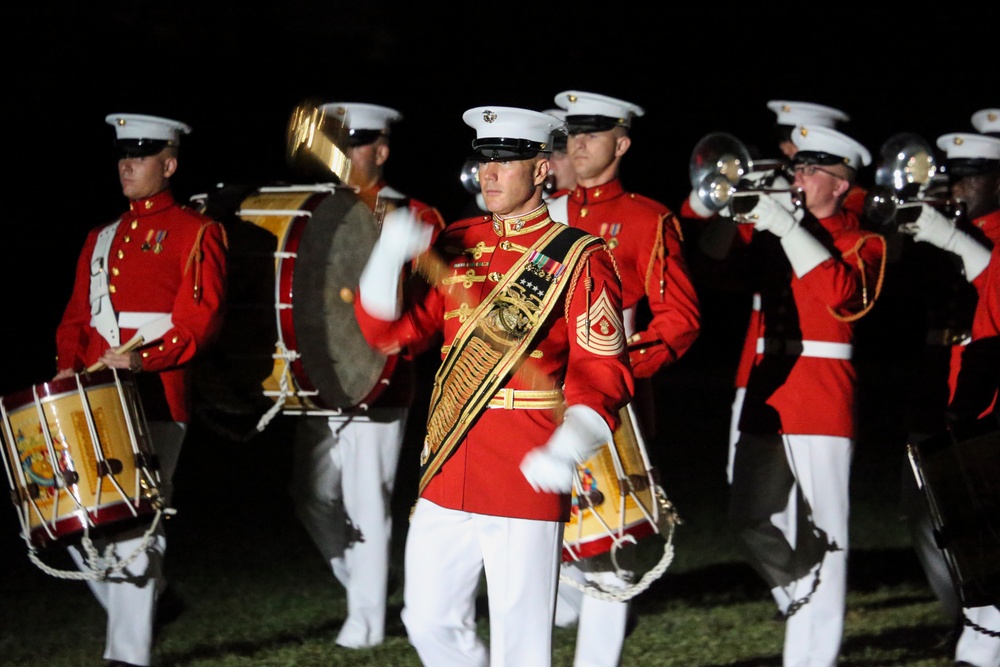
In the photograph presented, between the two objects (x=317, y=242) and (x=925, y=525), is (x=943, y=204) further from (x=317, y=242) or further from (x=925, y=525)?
(x=317, y=242)

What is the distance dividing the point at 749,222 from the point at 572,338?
166cm

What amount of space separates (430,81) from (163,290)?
1073 cm

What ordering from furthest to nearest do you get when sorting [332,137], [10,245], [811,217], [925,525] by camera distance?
[10,245] → [925,525] → [811,217] → [332,137]

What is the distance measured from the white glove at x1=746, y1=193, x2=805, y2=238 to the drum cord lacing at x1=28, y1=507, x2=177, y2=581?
249 centimetres

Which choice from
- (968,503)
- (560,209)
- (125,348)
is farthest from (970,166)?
(125,348)

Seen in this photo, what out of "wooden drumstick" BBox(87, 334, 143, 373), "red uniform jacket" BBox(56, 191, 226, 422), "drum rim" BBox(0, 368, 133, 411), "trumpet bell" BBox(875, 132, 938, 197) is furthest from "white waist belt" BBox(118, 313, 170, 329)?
"trumpet bell" BBox(875, 132, 938, 197)

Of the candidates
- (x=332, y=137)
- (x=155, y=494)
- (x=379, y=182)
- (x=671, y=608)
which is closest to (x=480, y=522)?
(x=332, y=137)

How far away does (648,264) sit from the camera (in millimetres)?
5688

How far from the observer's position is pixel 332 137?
4.04m

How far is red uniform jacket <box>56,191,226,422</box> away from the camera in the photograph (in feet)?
19.3

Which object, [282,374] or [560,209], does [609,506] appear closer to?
[560,209]

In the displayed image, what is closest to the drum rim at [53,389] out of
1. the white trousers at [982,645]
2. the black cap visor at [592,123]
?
the black cap visor at [592,123]

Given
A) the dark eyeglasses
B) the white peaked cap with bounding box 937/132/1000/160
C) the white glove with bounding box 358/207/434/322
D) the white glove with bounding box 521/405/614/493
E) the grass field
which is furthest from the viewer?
the white peaked cap with bounding box 937/132/1000/160

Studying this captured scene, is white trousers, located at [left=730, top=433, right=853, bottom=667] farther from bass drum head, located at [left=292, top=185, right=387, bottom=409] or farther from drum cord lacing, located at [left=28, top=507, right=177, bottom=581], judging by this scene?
drum cord lacing, located at [left=28, top=507, right=177, bottom=581]
